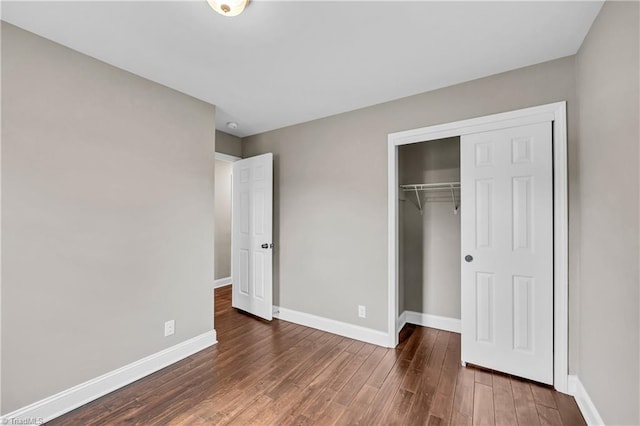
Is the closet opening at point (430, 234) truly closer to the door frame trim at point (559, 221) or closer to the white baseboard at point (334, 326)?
the white baseboard at point (334, 326)

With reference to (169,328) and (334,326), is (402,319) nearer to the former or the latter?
(334,326)

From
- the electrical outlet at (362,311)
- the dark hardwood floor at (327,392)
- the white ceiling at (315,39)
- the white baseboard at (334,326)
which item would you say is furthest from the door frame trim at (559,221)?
the electrical outlet at (362,311)

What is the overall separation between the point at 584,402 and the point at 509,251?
3.45 ft

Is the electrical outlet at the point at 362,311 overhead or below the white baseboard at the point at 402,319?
overhead

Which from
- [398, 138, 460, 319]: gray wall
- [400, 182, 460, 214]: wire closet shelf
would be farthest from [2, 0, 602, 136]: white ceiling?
[400, 182, 460, 214]: wire closet shelf

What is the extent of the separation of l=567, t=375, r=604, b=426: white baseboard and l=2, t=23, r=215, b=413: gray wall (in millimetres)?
3062

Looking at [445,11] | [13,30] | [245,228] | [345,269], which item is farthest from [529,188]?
[13,30]

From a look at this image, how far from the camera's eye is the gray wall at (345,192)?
8.08 ft

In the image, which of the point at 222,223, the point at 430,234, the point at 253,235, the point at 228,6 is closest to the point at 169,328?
the point at 253,235

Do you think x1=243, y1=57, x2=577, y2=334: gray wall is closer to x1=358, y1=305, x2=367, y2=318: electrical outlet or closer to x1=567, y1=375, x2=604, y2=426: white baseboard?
x1=358, y1=305, x2=367, y2=318: electrical outlet

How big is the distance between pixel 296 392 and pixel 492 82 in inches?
117

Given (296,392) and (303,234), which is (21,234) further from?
(303,234)

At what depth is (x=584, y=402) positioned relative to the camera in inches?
71.9

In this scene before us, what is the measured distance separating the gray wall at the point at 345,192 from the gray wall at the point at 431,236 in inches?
22.3
